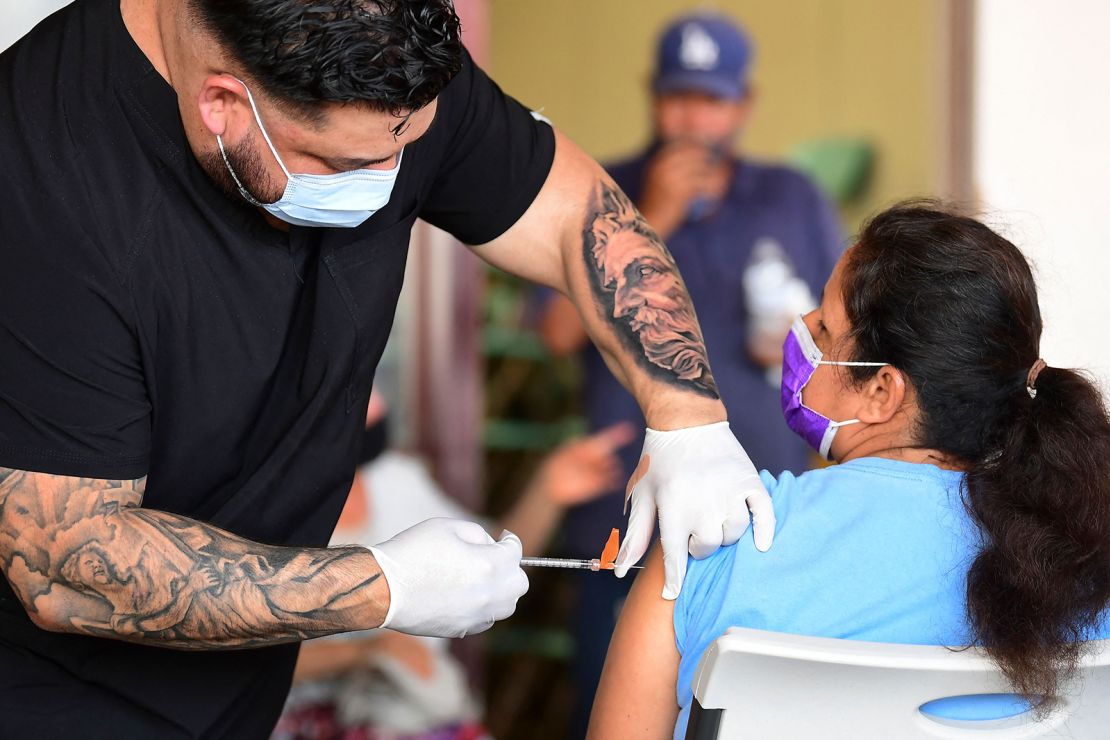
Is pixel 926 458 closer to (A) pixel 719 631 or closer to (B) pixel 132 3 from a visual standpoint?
(A) pixel 719 631

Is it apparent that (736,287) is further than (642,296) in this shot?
Yes

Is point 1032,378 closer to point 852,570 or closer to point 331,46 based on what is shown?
point 852,570

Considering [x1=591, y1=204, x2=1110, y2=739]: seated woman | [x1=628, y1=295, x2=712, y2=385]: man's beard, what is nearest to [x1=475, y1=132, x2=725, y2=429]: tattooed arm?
[x1=628, y1=295, x2=712, y2=385]: man's beard

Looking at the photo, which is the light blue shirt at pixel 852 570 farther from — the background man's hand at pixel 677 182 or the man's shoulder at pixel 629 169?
the man's shoulder at pixel 629 169

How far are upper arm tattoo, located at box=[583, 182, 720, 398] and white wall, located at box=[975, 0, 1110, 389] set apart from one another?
185cm

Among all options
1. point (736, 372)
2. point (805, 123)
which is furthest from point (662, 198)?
point (805, 123)

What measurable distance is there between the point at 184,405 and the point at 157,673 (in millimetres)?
331

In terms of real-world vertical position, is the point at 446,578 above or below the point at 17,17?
below

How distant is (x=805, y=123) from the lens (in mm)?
3566

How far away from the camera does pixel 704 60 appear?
2.83m

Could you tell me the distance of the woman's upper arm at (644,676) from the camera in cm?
131

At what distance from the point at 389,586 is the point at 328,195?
0.41 m

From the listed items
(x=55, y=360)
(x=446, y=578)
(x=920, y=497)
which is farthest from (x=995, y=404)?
(x=55, y=360)

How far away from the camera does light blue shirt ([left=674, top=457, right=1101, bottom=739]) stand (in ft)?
4.00
